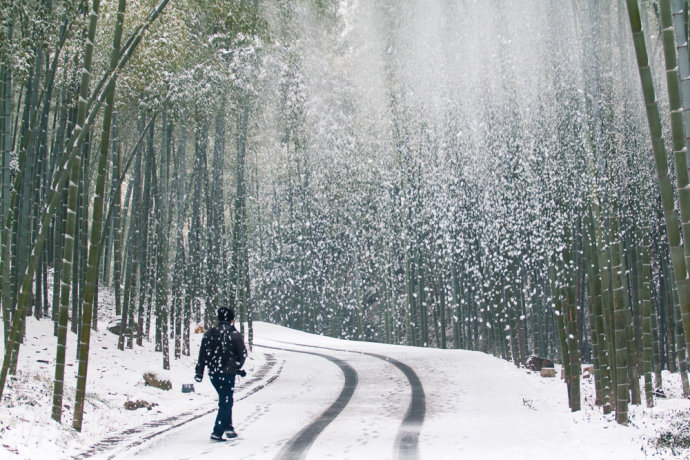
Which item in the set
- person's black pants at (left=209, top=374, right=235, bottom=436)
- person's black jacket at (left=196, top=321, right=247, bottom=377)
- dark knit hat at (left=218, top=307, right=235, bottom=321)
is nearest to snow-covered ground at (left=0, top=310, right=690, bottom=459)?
person's black pants at (left=209, top=374, right=235, bottom=436)

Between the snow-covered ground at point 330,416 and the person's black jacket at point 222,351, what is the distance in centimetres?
62

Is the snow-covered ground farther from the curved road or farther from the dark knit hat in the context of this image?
the dark knit hat

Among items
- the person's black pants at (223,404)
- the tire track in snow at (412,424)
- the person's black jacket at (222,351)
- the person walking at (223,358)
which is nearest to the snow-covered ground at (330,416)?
the tire track in snow at (412,424)

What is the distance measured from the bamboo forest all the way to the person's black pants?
1.26 metres

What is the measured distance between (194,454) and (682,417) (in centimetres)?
459

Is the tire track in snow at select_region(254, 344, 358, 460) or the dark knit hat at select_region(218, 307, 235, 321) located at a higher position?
the dark knit hat at select_region(218, 307, 235, 321)

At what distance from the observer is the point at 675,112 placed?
11.6 ft

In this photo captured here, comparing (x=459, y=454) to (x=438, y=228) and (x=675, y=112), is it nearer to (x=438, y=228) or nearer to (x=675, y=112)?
(x=675, y=112)

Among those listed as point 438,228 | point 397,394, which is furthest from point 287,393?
point 438,228

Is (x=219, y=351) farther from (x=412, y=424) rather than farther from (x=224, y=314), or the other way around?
(x=412, y=424)

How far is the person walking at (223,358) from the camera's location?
5410 millimetres

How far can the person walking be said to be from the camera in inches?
213

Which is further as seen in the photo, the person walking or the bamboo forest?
the bamboo forest

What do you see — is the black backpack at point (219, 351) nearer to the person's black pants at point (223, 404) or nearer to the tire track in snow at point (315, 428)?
the person's black pants at point (223, 404)
